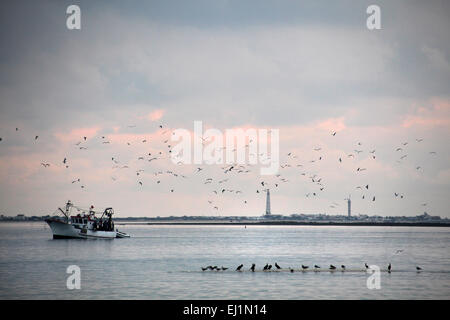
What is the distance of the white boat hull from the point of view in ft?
427

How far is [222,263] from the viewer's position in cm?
8281

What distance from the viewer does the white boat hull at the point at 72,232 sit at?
130250 mm

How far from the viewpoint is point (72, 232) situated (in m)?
131

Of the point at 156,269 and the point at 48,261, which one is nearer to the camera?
the point at 156,269

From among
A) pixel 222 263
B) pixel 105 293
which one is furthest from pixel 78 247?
pixel 105 293

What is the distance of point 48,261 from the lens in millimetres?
83438

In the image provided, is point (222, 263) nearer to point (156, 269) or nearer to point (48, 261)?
point (156, 269)
